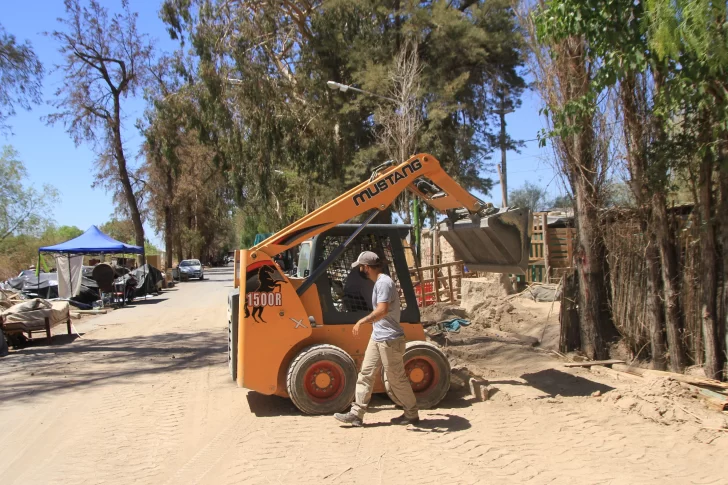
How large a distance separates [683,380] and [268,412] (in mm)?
4728

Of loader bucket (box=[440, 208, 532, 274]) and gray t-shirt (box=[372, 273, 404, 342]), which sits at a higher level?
loader bucket (box=[440, 208, 532, 274])

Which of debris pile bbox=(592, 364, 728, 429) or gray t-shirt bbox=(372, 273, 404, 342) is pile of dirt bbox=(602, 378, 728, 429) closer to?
debris pile bbox=(592, 364, 728, 429)

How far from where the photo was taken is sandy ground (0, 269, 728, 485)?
4.82 m

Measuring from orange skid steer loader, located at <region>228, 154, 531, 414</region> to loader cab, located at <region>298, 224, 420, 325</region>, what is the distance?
0.01 meters

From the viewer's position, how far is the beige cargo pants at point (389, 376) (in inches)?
231

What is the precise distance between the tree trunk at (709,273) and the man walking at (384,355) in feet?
12.2

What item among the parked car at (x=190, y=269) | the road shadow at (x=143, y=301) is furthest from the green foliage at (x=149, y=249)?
the road shadow at (x=143, y=301)

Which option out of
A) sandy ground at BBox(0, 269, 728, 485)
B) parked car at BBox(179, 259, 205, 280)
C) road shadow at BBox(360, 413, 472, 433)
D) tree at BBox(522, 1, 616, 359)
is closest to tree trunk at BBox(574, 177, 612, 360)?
tree at BBox(522, 1, 616, 359)

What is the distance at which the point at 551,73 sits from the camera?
860 centimetres

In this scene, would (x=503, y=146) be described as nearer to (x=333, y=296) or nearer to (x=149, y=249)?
(x=333, y=296)

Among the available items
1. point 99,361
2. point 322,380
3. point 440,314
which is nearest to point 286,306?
point 322,380

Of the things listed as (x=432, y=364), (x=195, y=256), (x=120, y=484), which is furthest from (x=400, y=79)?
(x=195, y=256)

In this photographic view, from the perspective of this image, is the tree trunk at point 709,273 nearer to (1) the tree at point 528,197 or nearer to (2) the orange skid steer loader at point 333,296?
(2) the orange skid steer loader at point 333,296

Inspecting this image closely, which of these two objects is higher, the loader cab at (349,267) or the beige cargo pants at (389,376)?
the loader cab at (349,267)
